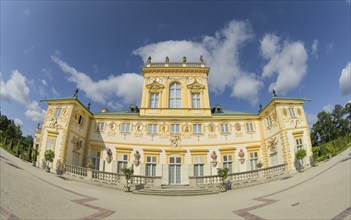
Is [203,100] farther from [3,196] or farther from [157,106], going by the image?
[3,196]

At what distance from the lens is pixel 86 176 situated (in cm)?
1858

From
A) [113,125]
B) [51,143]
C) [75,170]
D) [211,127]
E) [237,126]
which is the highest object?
[113,125]

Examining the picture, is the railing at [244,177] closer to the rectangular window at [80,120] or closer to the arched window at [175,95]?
the arched window at [175,95]

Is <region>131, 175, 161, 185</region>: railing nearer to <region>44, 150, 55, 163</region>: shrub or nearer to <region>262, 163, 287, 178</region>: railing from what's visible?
<region>44, 150, 55, 163</region>: shrub

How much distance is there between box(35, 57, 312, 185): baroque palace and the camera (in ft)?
71.3

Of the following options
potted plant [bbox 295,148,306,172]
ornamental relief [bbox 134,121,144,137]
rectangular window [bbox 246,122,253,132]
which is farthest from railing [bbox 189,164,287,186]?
ornamental relief [bbox 134,121,144,137]

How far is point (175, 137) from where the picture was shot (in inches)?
1002

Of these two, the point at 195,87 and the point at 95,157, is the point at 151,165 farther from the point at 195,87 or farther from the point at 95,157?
the point at 195,87

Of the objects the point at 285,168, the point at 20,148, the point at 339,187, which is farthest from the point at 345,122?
the point at 20,148

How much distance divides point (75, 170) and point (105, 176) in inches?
138

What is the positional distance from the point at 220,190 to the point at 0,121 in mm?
65859

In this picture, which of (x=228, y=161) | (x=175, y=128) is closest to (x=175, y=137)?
(x=175, y=128)

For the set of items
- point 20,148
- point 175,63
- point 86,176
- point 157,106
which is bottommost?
point 86,176

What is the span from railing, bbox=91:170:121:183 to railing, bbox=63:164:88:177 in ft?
3.57
